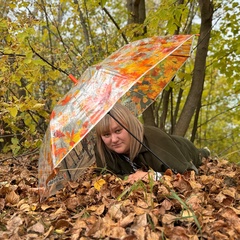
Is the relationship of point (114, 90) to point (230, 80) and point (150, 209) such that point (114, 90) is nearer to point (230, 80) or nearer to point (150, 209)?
point (150, 209)

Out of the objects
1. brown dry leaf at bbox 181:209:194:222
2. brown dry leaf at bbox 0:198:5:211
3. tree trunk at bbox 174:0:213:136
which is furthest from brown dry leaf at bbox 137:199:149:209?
tree trunk at bbox 174:0:213:136

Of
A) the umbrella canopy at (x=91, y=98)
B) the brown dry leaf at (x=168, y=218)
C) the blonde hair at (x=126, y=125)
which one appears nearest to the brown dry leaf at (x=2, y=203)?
the umbrella canopy at (x=91, y=98)

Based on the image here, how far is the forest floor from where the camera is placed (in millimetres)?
2006

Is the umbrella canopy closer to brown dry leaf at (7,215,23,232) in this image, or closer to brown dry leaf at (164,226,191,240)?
brown dry leaf at (7,215,23,232)

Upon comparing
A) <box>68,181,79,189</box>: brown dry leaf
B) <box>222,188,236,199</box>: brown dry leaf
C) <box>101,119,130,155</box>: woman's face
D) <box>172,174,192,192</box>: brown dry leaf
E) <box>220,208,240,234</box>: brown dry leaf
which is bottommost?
<box>222,188,236,199</box>: brown dry leaf

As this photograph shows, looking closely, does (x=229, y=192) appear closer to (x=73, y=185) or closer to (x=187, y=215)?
(x=187, y=215)

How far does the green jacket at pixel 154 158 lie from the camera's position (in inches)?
127

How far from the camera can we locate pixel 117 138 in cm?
323

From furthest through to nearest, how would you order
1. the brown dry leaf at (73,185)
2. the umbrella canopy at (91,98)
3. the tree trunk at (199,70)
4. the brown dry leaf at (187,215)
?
1. the tree trunk at (199,70)
2. the brown dry leaf at (73,185)
3. the umbrella canopy at (91,98)
4. the brown dry leaf at (187,215)

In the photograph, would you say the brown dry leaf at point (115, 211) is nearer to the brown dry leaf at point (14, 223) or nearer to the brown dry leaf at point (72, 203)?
the brown dry leaf at point (72, 203)

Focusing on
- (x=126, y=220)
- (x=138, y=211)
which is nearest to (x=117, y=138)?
(x=138, y=211)

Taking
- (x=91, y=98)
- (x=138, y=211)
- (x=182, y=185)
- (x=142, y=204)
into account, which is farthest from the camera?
(x=182, y=185)

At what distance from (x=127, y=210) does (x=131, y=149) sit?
107cm

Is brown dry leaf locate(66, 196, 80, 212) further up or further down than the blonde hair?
further down
